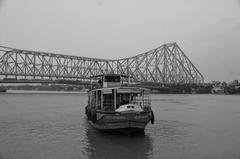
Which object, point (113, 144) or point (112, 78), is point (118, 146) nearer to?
point (113, 144)

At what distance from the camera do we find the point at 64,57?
11194 cm

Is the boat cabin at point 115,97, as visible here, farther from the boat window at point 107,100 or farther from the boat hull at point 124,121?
the boat hull at point 124,121

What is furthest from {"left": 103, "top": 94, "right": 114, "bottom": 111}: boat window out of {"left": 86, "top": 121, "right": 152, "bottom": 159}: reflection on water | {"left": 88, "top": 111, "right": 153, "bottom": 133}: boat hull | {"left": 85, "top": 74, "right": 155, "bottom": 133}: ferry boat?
{"left": 86, "top": 121, "right": 152, "bottom": 159}: reflection on water

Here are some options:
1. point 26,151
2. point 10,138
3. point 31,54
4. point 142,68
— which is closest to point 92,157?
point 26,151

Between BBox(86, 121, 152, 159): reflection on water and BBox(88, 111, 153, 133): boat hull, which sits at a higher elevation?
BBox(88, 111, 153, 133): boat hull

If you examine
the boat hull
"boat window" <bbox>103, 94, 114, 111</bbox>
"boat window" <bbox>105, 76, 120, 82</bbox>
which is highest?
"boat window" <bbox>105, 76, 120, 82</bbox>

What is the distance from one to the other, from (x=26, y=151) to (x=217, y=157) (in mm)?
8590

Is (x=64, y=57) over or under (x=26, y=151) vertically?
over

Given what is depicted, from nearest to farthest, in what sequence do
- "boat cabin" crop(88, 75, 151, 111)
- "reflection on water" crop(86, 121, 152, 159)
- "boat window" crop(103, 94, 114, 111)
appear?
"reflection on water" crop(86, 121, 152, 159), "boat cabin" crop(88, 75, 151, 111), "boat window" crop(103, 94, 114, 111)

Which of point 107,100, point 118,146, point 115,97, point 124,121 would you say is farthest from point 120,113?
point 107,100

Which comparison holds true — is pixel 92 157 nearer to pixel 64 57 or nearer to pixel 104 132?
pixel 104 132

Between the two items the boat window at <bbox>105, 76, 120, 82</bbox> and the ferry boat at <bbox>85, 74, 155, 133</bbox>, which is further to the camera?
the boat window at <bbox>105, 76, 120, 82</bbox>

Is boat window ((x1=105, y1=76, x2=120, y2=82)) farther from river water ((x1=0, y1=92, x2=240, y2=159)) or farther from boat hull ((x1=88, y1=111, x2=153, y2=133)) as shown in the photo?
boat hull ((x1=88, y1=111, x2=153, y2=133))

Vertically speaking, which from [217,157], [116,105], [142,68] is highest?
[142,68]
